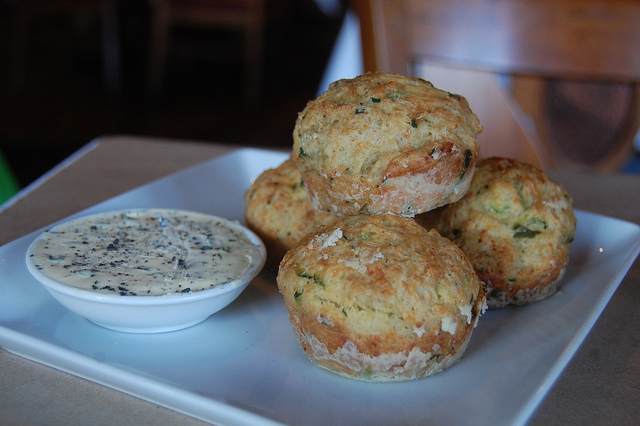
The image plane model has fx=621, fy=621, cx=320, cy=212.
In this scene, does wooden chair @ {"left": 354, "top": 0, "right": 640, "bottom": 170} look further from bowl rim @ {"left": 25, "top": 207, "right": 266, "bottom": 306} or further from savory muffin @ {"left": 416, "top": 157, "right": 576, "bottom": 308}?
bowl rim @ {"left": 25, "top": 207, "right": 266, "bottom": 306}

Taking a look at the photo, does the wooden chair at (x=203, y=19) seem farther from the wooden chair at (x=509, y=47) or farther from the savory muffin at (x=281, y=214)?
the savory muffin at (x=281, y=214)

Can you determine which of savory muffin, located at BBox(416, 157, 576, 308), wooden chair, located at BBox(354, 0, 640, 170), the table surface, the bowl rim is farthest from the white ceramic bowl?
wooden chair, located at BBox(354, 0, 640, 170)

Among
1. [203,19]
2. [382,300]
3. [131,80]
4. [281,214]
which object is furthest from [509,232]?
[131,80]

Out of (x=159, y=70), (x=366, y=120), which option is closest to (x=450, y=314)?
(x=366, y=120)

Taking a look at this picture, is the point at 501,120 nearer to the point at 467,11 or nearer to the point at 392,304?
the point at 467,11

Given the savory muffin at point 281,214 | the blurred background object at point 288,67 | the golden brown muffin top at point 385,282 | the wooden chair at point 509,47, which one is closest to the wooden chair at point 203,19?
the blurred background object at point 288,67

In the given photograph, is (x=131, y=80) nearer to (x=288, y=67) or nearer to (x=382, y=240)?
(x=288, y=67)
